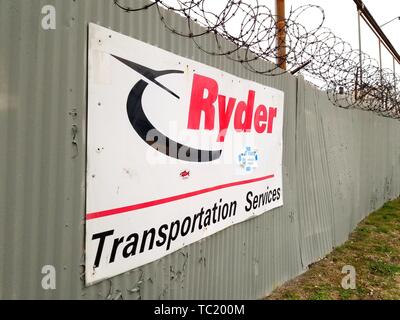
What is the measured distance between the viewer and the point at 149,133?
241 centimetres

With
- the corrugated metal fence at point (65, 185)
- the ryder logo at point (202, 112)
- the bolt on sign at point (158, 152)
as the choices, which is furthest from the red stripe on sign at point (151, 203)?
the ryder logo at point (202, 112)

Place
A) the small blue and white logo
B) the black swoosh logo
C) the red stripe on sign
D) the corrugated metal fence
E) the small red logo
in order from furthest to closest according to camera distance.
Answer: the small blue and white logo
the small red logo
the black swoosh logo
the red stripe on sign
the corrugated metal fence

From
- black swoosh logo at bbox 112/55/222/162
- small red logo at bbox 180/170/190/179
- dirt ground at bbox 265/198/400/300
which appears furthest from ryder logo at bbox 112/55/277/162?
dirt ground at bbox 265/198/400/300

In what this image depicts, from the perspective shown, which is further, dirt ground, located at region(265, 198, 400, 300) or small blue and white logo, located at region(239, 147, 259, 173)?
dirt ground, located at region(265, 198, 400, 300)

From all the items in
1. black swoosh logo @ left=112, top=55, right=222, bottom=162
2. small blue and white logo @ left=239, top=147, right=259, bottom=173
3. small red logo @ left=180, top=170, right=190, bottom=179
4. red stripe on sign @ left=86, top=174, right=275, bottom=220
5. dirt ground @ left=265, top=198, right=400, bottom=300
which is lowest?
dirt ground @ left=265, top=198, right=400, bottom=300

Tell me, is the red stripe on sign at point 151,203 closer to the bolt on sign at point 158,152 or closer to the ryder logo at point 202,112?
the bolt on sign at point 158,152

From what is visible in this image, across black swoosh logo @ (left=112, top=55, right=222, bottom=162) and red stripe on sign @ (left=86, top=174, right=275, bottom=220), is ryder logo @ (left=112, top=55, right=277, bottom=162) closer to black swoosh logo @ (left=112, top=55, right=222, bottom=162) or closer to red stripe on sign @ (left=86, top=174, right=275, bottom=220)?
black swoosh logo @ (left=112, top=55, right=222, bottom=162)

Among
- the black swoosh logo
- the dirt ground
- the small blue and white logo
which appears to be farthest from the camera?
the dirt ground

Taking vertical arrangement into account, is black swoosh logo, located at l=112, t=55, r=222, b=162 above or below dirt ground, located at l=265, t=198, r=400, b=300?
above

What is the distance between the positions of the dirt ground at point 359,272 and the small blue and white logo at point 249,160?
5.43ft

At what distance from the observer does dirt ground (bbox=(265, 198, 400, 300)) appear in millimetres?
4254

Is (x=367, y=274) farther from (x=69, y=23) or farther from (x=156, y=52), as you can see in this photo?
(x=69, y=23)

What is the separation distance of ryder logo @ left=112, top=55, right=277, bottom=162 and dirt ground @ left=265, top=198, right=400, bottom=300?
2110 millimetres

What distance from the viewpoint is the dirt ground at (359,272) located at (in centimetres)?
425
